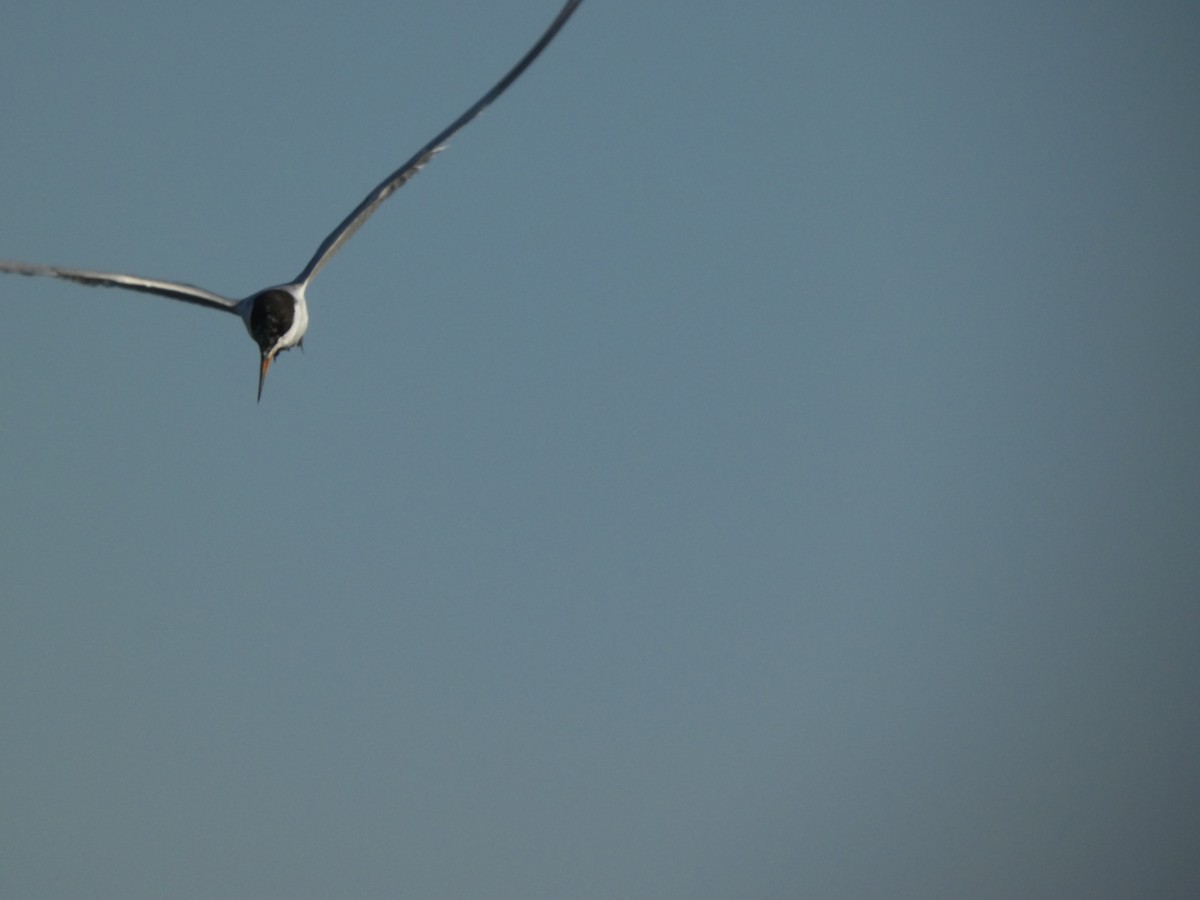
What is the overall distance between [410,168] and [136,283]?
3808mm

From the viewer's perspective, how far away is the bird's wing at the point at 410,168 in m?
29.7

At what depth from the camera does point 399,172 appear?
31.3 meters

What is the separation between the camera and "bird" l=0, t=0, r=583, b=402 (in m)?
31.0

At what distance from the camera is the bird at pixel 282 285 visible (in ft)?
102

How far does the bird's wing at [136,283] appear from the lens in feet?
102

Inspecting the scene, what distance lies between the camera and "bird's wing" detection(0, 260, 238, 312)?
3097 cm

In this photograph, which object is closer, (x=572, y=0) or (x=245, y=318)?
(x=572, y=0)

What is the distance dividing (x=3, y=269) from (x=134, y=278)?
1858 mm

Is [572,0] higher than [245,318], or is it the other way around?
[572,0]

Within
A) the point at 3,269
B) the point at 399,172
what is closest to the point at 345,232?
the point at 399,172

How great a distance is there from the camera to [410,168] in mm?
31328

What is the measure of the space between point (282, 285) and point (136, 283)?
1870 mm

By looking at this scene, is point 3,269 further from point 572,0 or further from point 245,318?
point 572,0

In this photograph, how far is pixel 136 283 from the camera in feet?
105
